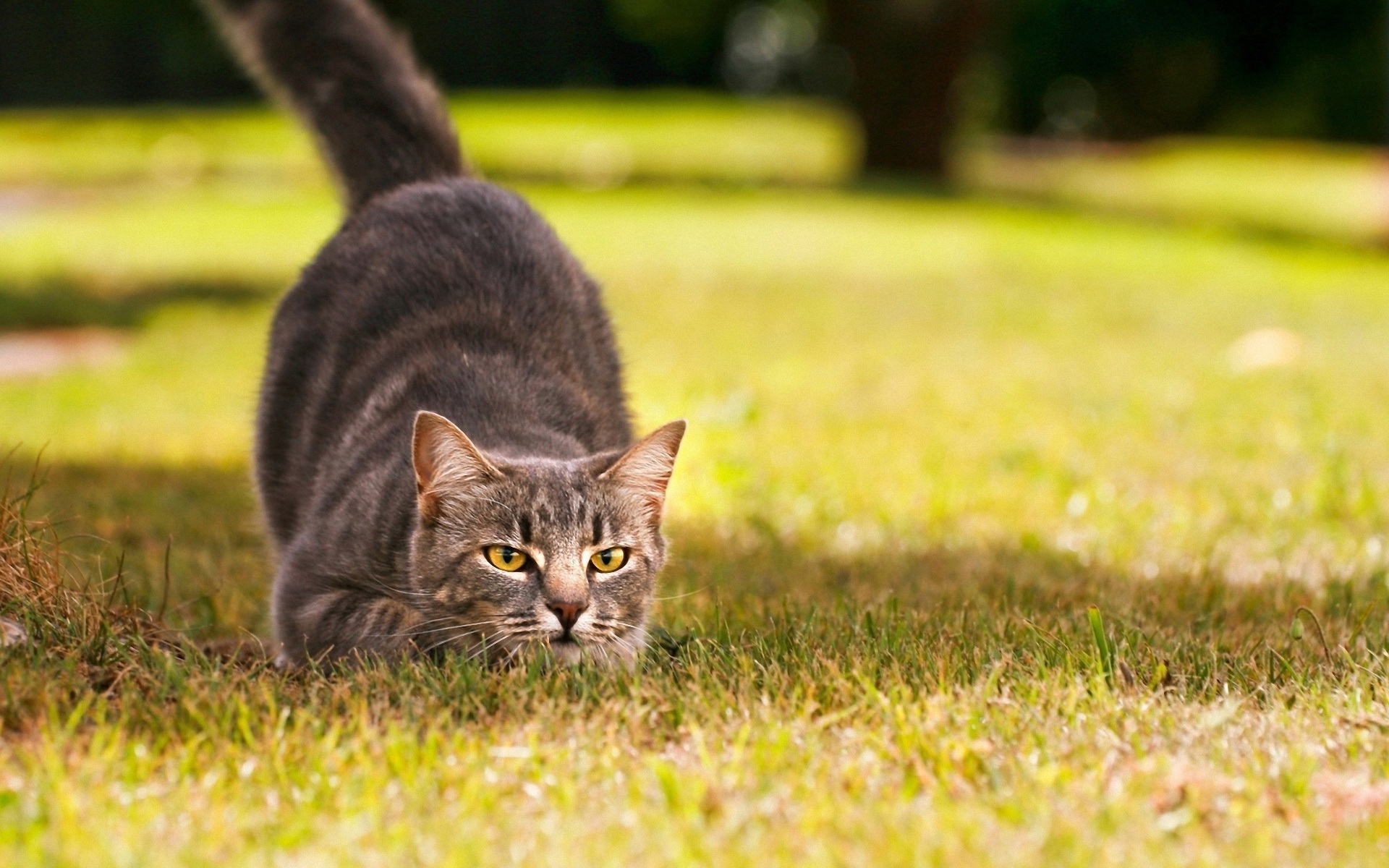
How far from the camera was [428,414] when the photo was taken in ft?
8.75

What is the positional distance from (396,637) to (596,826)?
868mm

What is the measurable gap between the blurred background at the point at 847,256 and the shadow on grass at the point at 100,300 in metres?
0.04

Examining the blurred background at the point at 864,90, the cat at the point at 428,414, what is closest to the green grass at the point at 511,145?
the blurred background at the point at 864,90

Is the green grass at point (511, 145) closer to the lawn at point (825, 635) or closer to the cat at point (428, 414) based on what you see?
the lawn at point (825, 635)

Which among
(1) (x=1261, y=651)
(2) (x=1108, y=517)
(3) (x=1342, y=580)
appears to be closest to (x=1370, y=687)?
(1) (x=1261, y=651)

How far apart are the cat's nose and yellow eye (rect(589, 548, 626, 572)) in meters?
0.14

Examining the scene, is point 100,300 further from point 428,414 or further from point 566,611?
point 566,611

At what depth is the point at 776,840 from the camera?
2.04m

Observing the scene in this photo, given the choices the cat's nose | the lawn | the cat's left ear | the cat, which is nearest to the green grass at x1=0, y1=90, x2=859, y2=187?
the lawn

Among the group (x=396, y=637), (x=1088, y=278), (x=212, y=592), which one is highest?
(x=396, y=637)

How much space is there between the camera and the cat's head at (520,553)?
2.72 meters

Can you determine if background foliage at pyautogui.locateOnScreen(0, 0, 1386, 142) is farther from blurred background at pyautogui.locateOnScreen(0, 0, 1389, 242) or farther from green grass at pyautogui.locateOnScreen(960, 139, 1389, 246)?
green grass at pyautogui.locateOnScreen(960, 139, 1389, 246)

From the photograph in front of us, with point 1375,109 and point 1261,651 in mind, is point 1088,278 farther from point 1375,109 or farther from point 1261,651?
point 1375,109

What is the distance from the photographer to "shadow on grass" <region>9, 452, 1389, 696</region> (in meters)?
2.77
